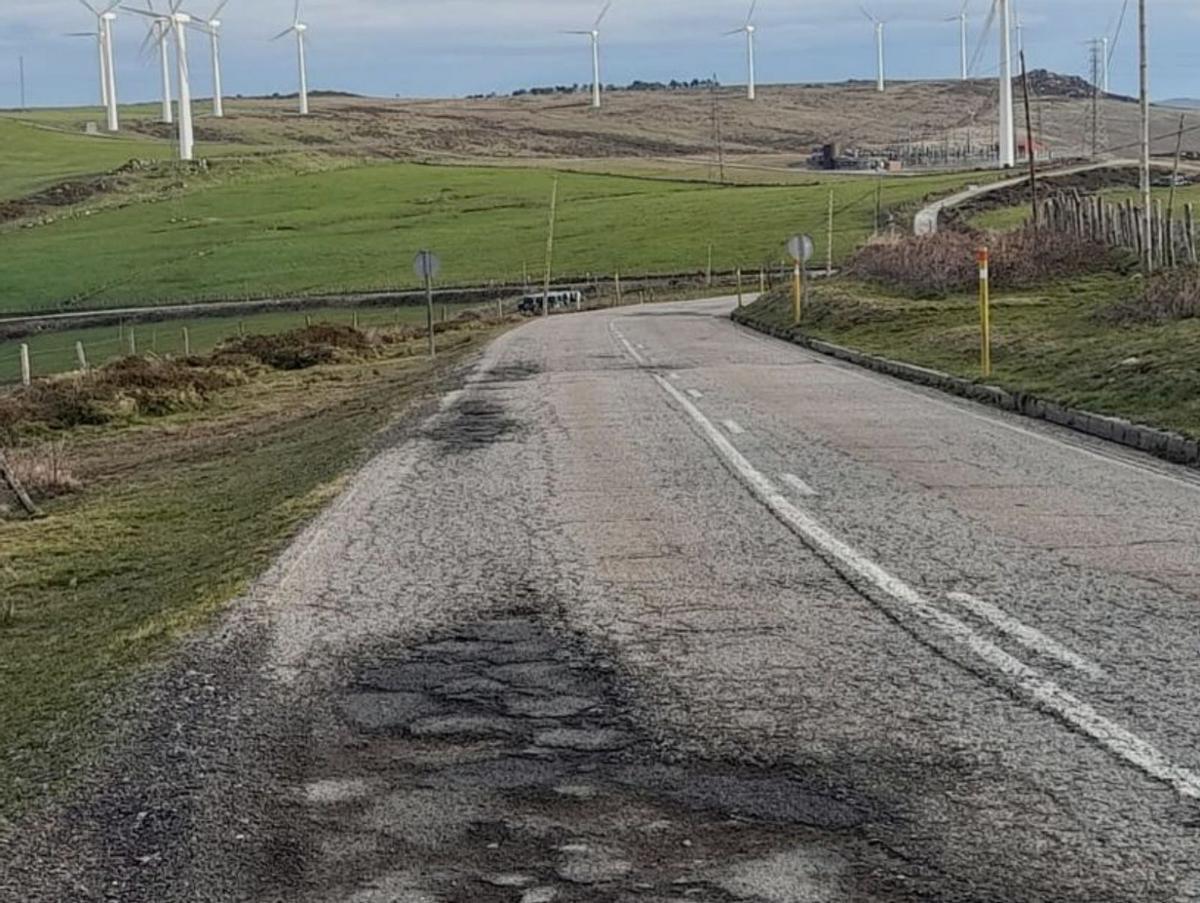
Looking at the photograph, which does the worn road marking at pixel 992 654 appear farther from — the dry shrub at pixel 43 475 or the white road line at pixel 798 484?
the dry shrub at pixel 43 475

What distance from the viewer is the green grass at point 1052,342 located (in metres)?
17.9

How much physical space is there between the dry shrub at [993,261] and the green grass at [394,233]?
31.5m

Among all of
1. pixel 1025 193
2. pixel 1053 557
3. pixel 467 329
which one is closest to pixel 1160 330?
pixel 1053 557

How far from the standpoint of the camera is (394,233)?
9725 centimetres

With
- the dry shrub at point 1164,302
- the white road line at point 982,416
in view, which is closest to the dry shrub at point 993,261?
the white road line at point 982,416

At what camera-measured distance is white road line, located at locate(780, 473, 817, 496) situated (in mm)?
12445

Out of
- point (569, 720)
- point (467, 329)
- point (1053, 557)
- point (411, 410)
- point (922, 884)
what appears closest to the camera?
point (922, 884)

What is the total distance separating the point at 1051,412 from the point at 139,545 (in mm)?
10047

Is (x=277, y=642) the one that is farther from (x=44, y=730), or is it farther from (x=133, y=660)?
(x=44, y=730)

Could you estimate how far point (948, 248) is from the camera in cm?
3956

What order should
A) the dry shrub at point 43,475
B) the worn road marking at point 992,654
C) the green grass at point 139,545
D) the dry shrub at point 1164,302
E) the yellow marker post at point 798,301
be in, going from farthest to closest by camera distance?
the yellow marker post at point 798,301, the dry shrub at point 1164,302, the dry shrub at point 43,475, the green grass at point 139,545, the worn road marking at point 992,654

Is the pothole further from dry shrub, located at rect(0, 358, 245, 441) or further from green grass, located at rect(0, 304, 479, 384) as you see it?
green grass, located at rect(0, 304, 479, 384)

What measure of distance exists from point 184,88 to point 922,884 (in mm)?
112518

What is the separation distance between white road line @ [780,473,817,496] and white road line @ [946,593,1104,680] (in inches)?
151
